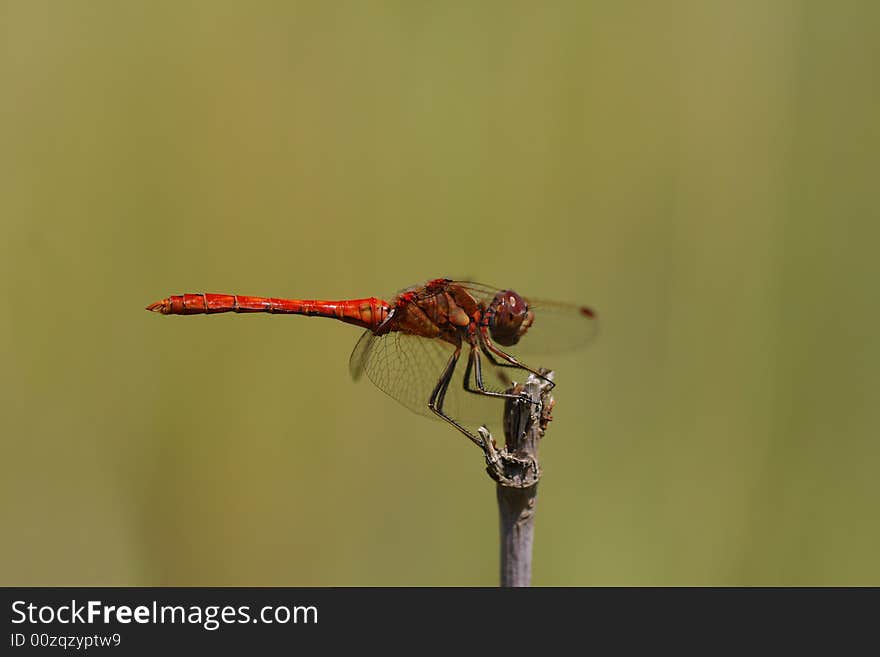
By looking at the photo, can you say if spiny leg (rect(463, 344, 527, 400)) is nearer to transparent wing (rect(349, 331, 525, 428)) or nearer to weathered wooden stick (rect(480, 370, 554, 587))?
transparent wing (rect(349, 331, 525, 428))

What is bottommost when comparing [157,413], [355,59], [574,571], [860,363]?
[574,571]

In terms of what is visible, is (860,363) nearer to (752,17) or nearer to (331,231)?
(752,17)

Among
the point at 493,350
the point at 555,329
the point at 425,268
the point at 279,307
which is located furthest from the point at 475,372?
the point at 425,268

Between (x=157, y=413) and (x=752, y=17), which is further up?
(x=752, y=17)

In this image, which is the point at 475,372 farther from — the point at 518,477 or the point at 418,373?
the point at 518,477

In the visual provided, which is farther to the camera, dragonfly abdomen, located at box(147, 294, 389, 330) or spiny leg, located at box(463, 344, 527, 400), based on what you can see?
dragonfly abdomen, located at box(147, 294, 389, 330)

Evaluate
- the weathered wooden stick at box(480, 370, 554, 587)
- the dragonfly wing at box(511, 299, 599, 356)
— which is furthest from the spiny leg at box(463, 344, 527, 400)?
the weathered wooden stick at box(480, 370, 554, 587)

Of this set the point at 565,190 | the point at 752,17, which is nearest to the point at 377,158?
the point at 565,190
